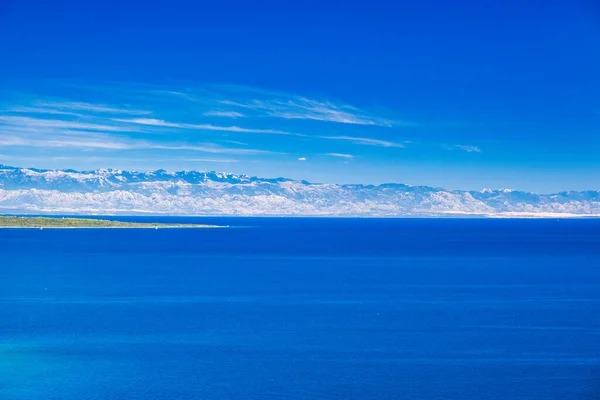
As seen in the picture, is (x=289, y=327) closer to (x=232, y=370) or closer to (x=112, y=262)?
(x=232, y=370)

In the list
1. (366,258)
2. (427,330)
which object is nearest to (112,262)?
(366,258)

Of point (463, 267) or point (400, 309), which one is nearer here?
point (400, 309)

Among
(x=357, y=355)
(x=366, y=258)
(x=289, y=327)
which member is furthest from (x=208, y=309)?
(x=366, y=258)

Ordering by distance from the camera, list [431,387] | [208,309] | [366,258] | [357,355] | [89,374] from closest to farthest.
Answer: [431,387] < [89,374] < [357,355] < [208,309] < [366,258]

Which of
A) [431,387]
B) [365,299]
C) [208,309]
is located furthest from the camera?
[365,299]

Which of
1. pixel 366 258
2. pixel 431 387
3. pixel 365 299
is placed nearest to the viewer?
pixel 431 387

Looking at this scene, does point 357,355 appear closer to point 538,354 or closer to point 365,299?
point 538,354
